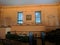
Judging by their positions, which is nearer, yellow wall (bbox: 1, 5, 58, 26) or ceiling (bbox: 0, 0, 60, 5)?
ceiling (bbox: 0, 0, 60, 5)

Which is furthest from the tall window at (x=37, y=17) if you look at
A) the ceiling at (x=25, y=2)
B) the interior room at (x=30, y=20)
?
the ceiling at (x=25, y=2)

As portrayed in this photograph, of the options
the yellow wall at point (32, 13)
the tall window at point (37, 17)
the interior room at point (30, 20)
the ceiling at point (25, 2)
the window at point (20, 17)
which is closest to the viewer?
the interior room at point (30, 20)

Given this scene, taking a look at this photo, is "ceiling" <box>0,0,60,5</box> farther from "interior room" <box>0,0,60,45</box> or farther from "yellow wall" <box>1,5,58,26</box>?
"yellow wall" <box>1,5,58,26</box>

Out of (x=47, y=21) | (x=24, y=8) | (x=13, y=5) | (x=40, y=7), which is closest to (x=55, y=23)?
(x=47, y=21)

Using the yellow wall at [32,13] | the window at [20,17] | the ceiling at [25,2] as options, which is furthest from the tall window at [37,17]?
the window at [20,17]

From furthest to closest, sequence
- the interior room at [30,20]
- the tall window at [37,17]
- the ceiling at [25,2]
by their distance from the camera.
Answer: the tall window at [37,17], the ceiling at [25,2], the interior room at [30,20]

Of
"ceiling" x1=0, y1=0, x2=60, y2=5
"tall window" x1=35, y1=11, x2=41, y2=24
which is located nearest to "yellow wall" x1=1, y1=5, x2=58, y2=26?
"tall window" x1=35, y1=11, x2=41, y2=24

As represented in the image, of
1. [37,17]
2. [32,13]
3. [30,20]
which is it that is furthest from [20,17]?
[37,17]

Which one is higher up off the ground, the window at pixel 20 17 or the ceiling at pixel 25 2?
the ceiling at pixel 25 2

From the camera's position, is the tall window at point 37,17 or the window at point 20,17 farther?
the window at point 20,17

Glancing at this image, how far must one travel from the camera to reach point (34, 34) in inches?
401

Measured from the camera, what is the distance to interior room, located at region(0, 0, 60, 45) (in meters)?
9.83

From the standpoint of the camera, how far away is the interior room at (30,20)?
983 centimetres

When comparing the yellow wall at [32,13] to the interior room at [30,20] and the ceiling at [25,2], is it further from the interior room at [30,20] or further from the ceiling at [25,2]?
the ceiling at [25,2]
